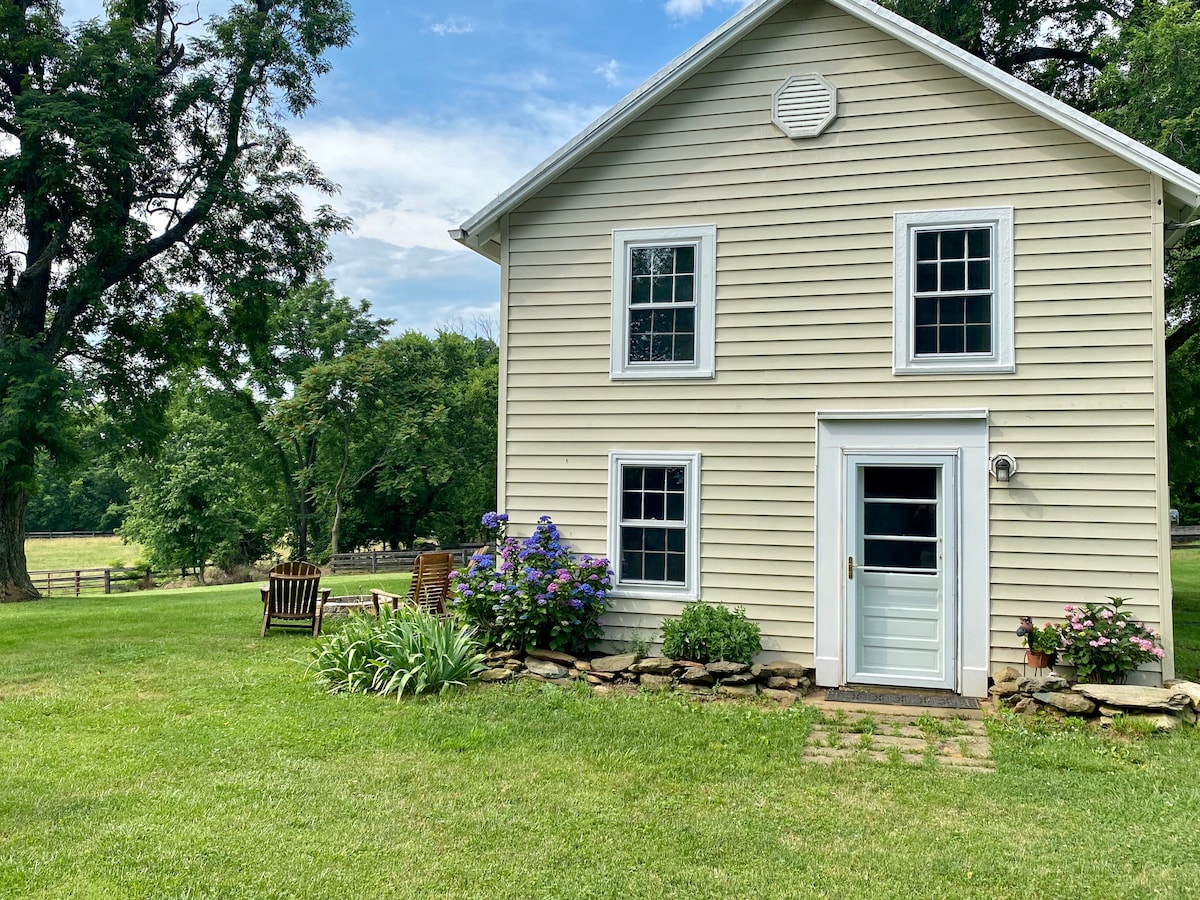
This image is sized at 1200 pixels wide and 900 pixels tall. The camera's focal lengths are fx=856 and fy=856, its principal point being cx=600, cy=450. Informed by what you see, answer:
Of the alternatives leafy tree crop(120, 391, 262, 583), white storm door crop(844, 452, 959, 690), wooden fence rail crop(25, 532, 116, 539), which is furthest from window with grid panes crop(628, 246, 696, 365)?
wooden fence rail crop(25, 532, 116, 539)

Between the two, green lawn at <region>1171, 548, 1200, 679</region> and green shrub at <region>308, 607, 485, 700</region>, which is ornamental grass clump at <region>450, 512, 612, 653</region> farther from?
green lawn at <region>1171, 548, 1200, 679</region>

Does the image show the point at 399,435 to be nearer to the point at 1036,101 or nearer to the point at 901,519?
the point at 901,519

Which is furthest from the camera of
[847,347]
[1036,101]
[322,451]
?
[322,451]

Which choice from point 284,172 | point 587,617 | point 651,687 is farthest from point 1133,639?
point 284,172

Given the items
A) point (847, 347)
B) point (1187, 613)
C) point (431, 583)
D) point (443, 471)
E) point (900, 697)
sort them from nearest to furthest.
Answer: point (900, 697)
point (847, 347)
point (431, 583)
point (1187, 613)
point (443, 471)

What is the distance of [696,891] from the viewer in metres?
4.06

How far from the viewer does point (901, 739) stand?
6.62 meters

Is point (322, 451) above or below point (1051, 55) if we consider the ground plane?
below

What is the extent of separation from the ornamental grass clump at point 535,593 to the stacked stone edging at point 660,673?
229mm

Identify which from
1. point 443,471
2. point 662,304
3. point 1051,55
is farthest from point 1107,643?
point 443,471

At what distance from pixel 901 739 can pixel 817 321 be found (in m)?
4.02

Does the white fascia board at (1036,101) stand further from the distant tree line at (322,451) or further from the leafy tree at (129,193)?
the distant tree line at (322,451)

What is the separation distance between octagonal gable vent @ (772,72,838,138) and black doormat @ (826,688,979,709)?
18.0 ft

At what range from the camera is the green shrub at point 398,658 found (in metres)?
7.91
